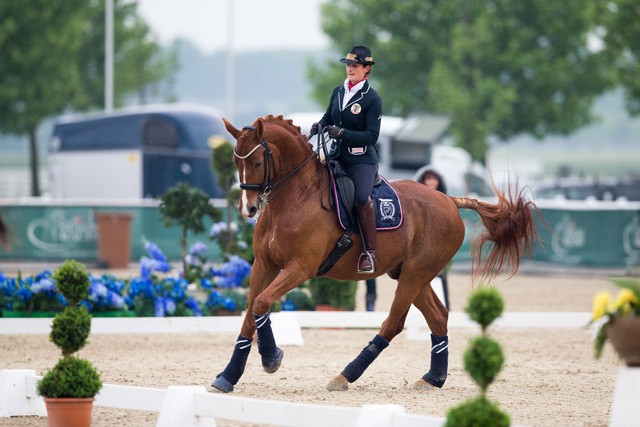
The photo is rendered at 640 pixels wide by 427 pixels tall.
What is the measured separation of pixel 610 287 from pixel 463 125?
20.6 metres

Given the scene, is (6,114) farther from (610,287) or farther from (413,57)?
(610,287)

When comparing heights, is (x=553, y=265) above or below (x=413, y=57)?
below

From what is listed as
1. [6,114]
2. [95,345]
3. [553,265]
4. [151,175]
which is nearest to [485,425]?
[95,345]

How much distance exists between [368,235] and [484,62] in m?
33.6

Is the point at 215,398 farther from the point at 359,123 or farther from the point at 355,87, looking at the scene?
the point at 355,87

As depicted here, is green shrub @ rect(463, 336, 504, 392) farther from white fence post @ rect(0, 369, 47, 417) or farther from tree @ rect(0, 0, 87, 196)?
tree @ rect(0, 0, 87, 196)

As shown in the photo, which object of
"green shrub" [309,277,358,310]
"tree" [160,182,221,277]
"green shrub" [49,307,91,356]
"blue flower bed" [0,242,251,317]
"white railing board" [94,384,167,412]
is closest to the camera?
"green shrub" [49,307,91,356]

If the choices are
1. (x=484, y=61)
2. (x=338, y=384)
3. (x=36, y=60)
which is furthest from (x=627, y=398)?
(x=36, y=60)

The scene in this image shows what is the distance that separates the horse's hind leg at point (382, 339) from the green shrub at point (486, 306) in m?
3.86

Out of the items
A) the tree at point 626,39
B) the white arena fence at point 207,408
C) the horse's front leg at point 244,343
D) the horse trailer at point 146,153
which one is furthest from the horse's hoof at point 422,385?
the tree at point 626,39

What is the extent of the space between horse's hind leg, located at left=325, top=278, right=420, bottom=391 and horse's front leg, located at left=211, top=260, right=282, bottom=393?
78 centimetres

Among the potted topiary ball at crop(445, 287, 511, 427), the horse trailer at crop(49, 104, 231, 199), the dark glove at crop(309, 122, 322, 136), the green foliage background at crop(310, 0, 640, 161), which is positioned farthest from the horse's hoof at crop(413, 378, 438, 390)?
the green foliage background at crop(310, 0, 640, 161)

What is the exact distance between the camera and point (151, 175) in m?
31.2

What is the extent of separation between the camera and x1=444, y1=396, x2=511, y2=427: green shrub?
5730 millimetres
